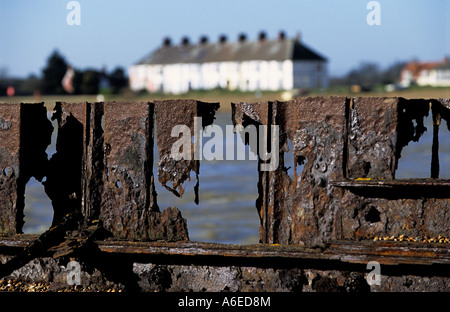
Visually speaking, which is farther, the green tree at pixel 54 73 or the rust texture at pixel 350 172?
the green tree at pixel 54 73

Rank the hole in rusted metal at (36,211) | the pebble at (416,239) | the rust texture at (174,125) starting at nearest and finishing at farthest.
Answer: the pebble at (416,239) < the rust texture at (174,125) < the hole in rusted metal at (36,211)

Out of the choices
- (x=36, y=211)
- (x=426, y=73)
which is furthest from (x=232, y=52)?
(x=36, y=211)

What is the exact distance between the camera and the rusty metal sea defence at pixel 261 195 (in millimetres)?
3891

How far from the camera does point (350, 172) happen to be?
400 centimetres

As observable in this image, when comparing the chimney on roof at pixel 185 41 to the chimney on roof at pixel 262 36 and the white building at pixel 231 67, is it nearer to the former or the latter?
the white building at pixel 231 67

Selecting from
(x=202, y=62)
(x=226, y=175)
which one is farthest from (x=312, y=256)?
(x=202, y=62)

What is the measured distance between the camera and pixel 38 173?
181 inches

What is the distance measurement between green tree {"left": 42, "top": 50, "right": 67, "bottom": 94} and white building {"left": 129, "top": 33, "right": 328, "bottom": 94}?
15.9 metres

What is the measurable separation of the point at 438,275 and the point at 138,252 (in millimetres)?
1631

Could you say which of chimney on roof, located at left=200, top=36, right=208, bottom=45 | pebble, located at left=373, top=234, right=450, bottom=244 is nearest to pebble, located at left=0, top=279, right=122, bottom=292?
pebble, located at left=373, top=234, right=450, bottom=244

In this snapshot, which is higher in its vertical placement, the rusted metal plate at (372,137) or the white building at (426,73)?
the white building at (426,73)

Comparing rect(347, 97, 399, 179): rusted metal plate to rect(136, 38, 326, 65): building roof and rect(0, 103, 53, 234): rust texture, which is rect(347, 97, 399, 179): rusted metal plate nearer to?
rect(0, 103, 53, 234): rust texture

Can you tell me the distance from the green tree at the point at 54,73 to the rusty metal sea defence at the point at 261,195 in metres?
79.7

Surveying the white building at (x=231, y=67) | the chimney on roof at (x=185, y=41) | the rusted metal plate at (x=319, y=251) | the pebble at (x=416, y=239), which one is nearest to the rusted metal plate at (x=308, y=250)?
the rusted metal plate at (x=319, y=251)
